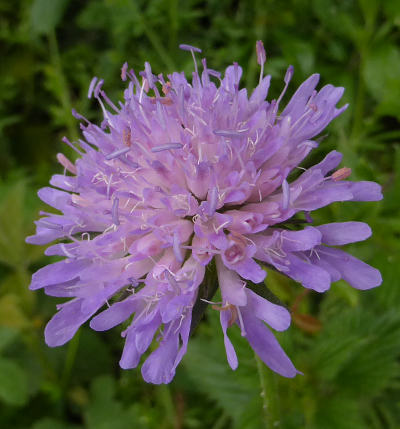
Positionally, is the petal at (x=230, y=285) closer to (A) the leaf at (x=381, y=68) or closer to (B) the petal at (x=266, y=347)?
(B) the petal at (x=266, y=347)

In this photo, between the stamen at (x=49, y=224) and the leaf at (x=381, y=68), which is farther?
the leaf at (x=381, y=68)

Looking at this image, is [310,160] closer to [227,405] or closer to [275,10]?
[227,405]

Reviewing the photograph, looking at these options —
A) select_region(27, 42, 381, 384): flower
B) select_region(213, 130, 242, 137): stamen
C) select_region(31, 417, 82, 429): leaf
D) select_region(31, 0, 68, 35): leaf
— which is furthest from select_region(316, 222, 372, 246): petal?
select_region(31, 0, 68, 35): leaf

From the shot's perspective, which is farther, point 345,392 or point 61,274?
point 345,392

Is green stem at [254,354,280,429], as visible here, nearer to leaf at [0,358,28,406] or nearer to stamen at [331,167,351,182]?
stamen at [331,167,351,182]

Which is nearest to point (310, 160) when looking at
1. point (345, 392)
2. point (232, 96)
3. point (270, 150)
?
point (270, 150)

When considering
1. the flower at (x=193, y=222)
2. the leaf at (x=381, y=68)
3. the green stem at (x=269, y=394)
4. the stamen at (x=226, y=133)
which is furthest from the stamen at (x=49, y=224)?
the leaf at (x=381, y=68)

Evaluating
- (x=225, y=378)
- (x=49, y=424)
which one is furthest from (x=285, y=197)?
(x=49, y=424)
